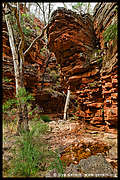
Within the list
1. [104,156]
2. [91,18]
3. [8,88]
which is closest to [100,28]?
Result: [91,18]

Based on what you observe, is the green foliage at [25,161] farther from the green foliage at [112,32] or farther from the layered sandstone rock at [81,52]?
the green foliage at [112,32]

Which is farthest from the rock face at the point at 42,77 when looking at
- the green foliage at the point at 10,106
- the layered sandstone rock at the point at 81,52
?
the layered sandstone rock at the point at 81,52

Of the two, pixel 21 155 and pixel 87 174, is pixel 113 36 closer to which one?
pixel 87 174


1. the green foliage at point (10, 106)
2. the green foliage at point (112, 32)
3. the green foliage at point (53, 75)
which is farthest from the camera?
the green foliage at point (53, 75)

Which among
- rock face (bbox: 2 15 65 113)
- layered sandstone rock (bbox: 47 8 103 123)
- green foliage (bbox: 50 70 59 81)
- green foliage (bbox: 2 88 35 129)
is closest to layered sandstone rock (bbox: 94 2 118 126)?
layered sandstone rock (bbox: 47 8 103 123)

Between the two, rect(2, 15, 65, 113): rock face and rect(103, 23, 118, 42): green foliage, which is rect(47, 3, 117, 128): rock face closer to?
rect(103, 23, 118, 42): green foliage

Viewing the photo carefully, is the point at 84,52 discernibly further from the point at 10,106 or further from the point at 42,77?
the point at 42,77

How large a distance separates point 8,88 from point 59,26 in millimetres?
4621

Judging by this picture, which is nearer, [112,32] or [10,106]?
[112,32]

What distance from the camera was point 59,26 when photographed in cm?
341

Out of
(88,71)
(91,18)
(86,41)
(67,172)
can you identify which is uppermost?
(91,18)

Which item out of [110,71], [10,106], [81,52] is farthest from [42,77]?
[110,71]

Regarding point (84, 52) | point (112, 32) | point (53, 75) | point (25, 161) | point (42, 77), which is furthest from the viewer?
point (53, 75)

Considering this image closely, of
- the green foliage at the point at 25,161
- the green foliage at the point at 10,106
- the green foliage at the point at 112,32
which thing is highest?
the green foliage at the point at 112,32
